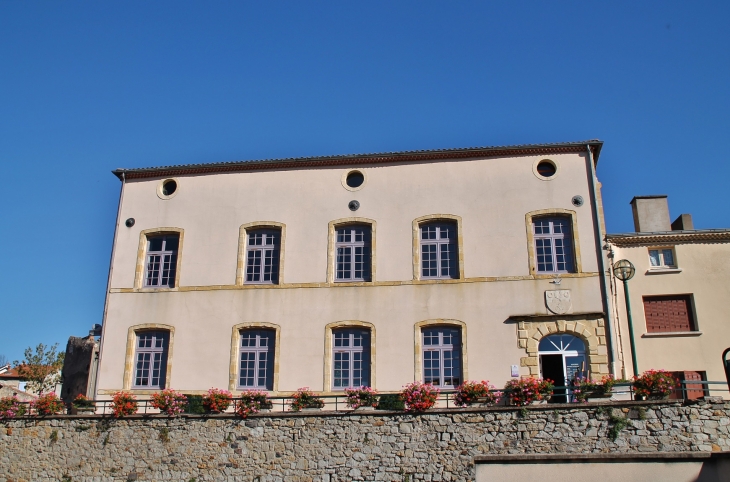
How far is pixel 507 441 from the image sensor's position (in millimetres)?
13586

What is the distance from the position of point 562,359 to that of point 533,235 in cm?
302

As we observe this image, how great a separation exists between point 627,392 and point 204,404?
8788 mm

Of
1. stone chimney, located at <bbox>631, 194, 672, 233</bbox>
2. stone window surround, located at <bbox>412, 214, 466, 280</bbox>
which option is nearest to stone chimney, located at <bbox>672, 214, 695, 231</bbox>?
stone chimney, located at <bbox>631, 194, 672, 233</bbox>

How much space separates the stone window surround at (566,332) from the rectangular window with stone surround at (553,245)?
123cm

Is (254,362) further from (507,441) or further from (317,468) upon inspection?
(507,441)

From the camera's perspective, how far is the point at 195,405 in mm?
15289

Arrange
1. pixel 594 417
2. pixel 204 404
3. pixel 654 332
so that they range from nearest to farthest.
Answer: pixel 594 417, pixel 204 404, pixel 654 332

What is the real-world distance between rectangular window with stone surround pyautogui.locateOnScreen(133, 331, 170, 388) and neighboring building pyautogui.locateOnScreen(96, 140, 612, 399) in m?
0.04

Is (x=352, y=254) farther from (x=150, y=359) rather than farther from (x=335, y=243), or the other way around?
(x=150, y=359)

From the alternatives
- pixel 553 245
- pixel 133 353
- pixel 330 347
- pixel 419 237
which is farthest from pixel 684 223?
pixel 133 353

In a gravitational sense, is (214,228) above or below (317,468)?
above

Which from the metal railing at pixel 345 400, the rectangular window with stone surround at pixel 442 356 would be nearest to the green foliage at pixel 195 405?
the metal railing at pixel 345 400

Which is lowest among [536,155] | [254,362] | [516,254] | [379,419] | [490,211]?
[379,419]

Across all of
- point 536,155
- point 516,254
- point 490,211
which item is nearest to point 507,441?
point 516,254
